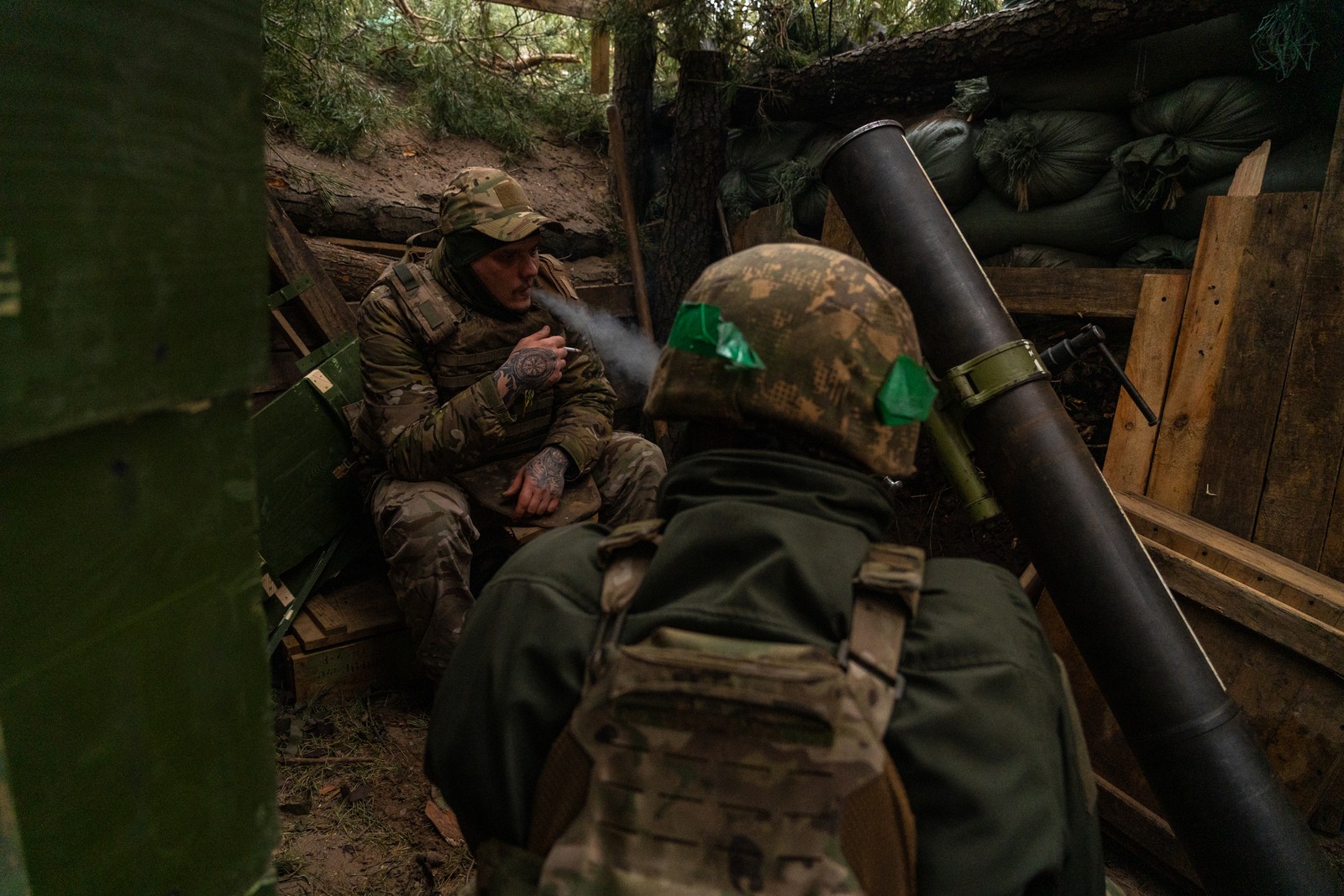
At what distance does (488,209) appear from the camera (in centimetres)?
352

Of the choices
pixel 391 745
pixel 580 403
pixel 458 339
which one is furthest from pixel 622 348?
pixel 391 745

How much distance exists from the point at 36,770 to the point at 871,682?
2.73 ft

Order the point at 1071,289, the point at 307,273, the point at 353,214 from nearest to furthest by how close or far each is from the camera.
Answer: the point at 1071,289
the point at 307,273
the point at 353,214

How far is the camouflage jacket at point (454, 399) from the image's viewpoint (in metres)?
3.38

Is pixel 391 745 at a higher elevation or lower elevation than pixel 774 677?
lower

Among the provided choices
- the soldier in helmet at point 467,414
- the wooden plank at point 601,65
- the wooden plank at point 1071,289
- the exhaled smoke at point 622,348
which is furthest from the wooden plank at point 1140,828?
the wooden plank at point 601,65

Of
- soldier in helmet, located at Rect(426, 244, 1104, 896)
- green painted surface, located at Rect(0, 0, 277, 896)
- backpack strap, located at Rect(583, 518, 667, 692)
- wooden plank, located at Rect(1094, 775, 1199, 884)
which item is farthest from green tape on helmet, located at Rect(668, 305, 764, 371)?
wooden plank, located at Rect(1094, 775, 1199, 884)

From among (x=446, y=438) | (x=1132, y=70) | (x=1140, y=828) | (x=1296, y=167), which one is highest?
(x=1132, y=70)

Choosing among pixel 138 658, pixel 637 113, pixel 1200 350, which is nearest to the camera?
pixel 138 658

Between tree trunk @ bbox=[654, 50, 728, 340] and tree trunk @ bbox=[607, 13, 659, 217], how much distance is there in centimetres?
45

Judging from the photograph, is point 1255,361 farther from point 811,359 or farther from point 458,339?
point 458,339

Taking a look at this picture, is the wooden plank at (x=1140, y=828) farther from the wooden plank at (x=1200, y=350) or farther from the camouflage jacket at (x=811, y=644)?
the camouflage jacket at (x=811, y=644)

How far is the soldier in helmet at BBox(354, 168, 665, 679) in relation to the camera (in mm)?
3301

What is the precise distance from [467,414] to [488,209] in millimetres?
841
